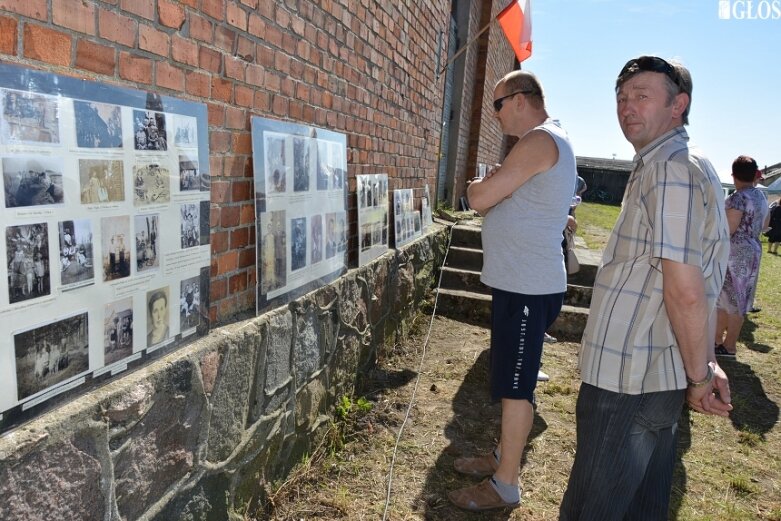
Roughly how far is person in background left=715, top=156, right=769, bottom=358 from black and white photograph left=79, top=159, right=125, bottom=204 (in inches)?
181

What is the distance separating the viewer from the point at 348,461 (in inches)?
108

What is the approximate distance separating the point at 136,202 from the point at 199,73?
51 cm

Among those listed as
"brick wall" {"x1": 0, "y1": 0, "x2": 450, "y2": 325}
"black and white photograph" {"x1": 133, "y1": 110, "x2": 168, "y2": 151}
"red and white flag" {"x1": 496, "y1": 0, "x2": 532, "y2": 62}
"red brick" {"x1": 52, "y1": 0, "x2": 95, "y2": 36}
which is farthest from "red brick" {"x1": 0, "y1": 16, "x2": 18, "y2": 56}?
"red and white flag" {"x1": 496, "y1": 0, "x2": 532, "y2": 62}

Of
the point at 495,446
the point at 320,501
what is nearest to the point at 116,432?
the point at 320,501

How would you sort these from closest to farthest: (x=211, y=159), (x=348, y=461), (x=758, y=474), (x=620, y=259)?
(x=620, y=259) < (x=211, y=159) < (x=348, y=461) < (x=758, y=474)

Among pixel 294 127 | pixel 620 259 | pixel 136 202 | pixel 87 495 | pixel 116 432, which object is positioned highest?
pixel 294 127

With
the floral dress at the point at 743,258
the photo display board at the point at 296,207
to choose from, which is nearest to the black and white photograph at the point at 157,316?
the photo display board at the point at 296,207

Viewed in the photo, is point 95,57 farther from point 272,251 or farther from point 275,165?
point 272,251

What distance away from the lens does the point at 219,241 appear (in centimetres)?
188

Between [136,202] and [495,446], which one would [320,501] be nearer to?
[495,446]

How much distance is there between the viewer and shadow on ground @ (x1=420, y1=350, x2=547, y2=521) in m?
2.46

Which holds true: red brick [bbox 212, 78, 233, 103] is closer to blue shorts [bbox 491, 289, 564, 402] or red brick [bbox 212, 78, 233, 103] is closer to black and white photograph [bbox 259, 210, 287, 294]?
black and white photograph [bbox 259, 210, 287, 294]

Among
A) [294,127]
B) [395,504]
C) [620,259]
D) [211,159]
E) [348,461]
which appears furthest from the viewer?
[348,461]

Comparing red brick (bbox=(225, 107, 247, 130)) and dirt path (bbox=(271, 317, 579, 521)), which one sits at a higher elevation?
red brick (bbox=(225, 107, 247, 130))
